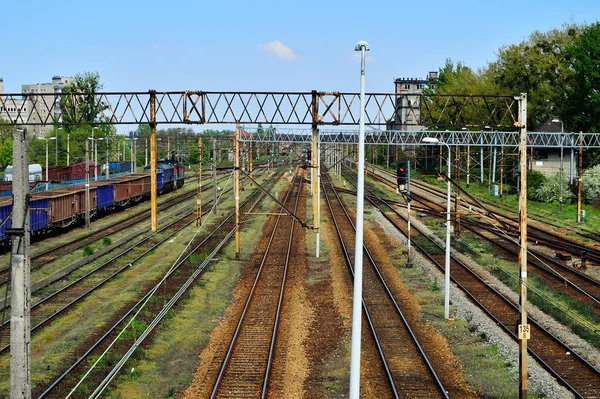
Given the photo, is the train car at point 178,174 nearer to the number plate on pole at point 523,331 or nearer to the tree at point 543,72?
the tree at point 543,72

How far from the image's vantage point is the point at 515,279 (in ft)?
92.2

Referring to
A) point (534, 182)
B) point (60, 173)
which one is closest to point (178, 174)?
point (60, 173)

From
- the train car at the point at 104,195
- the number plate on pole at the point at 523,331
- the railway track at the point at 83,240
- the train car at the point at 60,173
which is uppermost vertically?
the train car at the point at 60,173

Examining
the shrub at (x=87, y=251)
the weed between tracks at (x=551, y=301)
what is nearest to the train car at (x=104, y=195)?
the shrub at (x=87, y=251)

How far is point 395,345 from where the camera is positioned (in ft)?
63.1

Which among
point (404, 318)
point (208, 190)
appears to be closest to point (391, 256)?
point (404, 318)

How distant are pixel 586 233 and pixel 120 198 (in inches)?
1349

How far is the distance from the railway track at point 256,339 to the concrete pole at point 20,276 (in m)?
5.91

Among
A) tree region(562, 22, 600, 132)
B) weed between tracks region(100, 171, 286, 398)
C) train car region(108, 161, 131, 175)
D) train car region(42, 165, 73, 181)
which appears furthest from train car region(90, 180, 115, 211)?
tree region(562, 22, 600, 132)

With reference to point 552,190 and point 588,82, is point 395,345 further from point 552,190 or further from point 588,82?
point 588,82

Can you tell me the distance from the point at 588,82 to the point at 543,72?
12553 mm

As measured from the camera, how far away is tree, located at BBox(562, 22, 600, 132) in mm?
64812

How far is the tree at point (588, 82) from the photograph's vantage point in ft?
213

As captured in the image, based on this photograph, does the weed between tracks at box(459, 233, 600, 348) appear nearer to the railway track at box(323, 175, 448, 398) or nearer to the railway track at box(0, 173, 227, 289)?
the railway track at box(323, 175, 448, 398)
